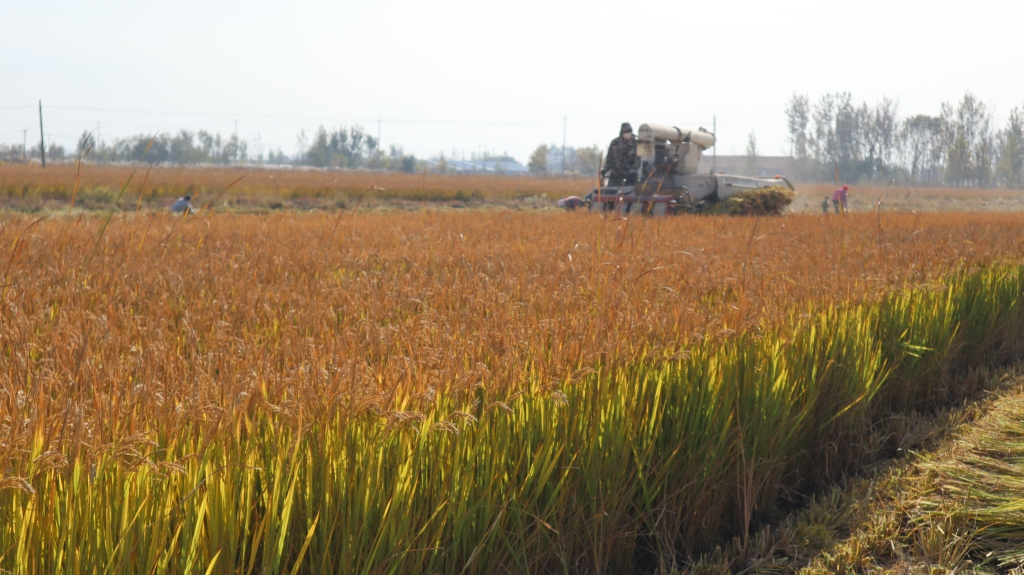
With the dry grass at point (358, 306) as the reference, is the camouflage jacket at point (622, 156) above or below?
above

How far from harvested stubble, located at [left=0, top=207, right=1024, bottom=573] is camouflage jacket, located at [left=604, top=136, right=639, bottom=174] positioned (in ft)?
34.0

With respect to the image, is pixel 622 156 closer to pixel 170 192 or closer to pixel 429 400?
pixel 170 192

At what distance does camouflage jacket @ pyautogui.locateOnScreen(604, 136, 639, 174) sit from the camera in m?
16.9

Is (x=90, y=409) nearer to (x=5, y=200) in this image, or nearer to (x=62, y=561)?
(x=62, y=561)

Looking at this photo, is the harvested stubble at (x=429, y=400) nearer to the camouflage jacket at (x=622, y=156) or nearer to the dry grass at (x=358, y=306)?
the dry grass at (x=358, y=306)

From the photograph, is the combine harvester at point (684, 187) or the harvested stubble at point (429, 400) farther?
the combine harvester at point (684, 187)

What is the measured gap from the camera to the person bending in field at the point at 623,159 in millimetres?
16828

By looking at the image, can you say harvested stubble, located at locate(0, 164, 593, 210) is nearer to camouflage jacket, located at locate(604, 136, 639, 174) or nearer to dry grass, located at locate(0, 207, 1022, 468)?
camouflage jacket, located at locate(604, 136, 639, 174)

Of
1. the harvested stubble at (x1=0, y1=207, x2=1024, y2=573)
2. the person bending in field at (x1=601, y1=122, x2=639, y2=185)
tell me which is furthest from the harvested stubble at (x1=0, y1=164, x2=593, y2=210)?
the harvested stubble at (x1=0, y1=207, x2=1024, y2=573)

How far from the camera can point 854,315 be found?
460 centimetres

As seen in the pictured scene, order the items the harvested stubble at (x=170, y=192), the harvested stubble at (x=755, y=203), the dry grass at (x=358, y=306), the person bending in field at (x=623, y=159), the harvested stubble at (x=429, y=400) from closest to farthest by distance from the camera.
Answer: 1. the harvested stubble at (x=429, y=400)
2. the dry grass at (x=358, y=306)
3. the harvested stubble at (x=755, y=203)
4. the person bending in field at (x=623, y=159)
5. the harvested stubble at (x=170, y=192)

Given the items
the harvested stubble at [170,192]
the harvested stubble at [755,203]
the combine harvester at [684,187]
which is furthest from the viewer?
the harvested stubble at [170,192]

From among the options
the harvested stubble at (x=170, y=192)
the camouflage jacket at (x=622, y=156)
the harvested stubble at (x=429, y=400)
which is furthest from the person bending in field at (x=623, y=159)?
the harvested stubble at (x=429, y=400)

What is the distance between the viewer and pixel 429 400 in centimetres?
232
